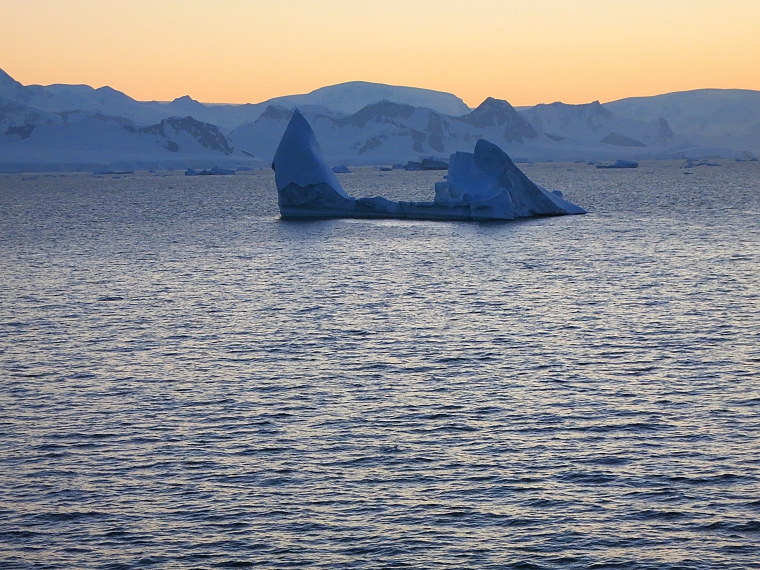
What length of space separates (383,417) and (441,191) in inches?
1927

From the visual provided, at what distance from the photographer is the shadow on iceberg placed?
210ft

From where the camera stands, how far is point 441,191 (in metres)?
68.7

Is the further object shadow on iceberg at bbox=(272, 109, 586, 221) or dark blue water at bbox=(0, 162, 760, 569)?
Result: shadow on iceberg at bbox=(272, 109, 586, 221)

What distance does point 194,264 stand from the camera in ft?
164

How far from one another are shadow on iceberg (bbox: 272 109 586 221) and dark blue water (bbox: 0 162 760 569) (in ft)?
61.6

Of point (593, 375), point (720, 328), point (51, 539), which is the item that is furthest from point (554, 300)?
point (51, 539)

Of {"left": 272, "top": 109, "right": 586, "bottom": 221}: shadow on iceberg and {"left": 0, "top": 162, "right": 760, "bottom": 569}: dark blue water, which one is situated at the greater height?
{"left": 272, "top": 109, "right": 586, "bottom": 221}: shadow on iceberg

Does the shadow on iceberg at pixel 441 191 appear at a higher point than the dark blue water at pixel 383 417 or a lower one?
higher

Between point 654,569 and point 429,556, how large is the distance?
309 centimetres

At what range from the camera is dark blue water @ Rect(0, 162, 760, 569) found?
48.3 ft

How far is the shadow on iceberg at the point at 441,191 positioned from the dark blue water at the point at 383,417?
18.8 m

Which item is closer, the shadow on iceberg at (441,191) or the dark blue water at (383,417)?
the dark blue water at (383,417)

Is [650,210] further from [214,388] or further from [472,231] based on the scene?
[214,388]

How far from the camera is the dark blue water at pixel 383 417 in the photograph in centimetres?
1471
